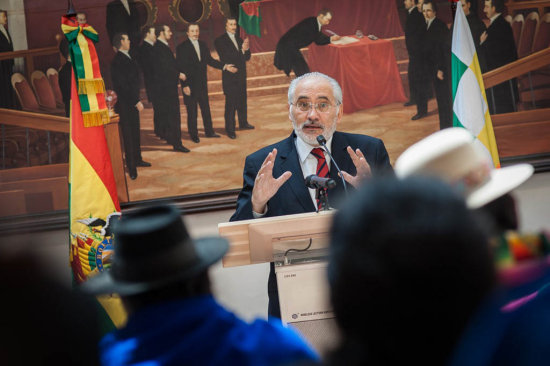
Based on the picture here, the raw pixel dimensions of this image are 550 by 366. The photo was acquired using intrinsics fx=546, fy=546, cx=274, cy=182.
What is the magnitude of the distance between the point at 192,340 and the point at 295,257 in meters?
1.32

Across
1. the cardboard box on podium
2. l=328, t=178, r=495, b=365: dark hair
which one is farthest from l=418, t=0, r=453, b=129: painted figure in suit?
l=328, t=178, r=495, b=365: dark hair

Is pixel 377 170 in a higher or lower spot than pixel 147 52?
lower

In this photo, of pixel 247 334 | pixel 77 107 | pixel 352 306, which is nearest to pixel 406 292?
pixel 352 306

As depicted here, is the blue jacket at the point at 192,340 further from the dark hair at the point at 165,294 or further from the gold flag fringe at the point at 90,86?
A: the gold flag fringe at the point at 90,86

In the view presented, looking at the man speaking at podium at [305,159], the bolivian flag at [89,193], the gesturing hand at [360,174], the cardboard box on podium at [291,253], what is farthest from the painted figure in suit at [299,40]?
the cardboard box on podium at [291,253]

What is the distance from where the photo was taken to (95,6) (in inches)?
192

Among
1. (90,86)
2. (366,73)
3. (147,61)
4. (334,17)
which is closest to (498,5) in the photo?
(366,73)

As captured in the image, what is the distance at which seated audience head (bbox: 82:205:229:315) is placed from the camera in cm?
134

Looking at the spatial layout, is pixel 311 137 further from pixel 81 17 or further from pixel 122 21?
pixel 81 17

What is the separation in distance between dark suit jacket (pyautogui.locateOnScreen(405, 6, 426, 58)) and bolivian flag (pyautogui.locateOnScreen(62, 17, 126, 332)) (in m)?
2.85

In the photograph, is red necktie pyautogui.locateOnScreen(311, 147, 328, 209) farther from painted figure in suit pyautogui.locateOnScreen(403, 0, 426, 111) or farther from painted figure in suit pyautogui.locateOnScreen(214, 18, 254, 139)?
painted figure in suit pyautogui.locateOnScreen(403, 0, 426, 111)

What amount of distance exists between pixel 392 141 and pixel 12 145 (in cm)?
349

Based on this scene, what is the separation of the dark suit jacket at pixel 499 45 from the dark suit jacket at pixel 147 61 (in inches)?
122

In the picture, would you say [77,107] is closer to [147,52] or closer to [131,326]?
[147,52]
